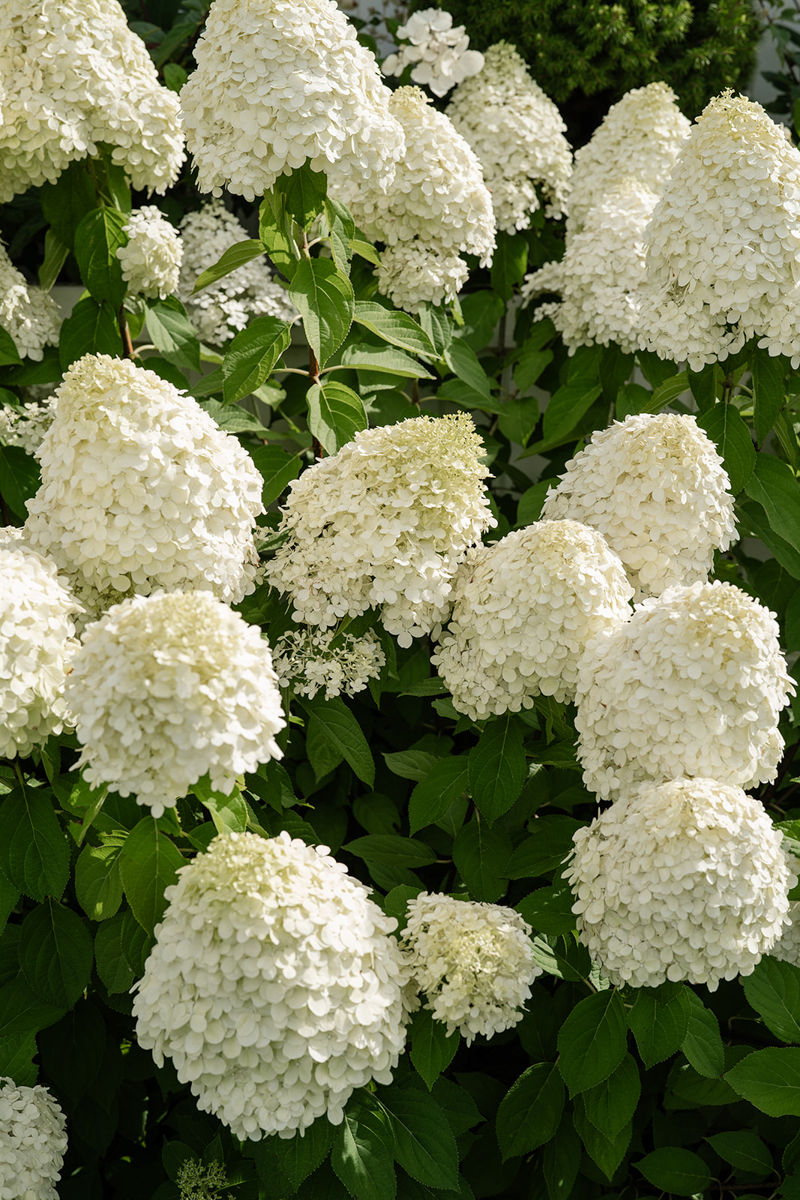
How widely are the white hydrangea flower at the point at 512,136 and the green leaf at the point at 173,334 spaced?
0.90 metres

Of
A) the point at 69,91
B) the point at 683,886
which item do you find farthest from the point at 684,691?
the point at 69,91

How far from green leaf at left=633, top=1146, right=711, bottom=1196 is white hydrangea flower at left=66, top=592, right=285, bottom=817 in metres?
1.10

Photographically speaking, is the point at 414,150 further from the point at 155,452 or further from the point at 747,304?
the point at 155,452

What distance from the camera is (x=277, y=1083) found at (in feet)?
4.03

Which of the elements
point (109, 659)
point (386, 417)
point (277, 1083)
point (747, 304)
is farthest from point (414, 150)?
point (277, 1083)

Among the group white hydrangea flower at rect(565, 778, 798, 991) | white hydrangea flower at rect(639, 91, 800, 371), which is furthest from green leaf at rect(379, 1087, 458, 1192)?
white hydrangea flower at rect(639, 91, 800, 371)

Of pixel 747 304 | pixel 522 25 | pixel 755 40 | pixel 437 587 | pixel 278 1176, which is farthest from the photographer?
pixel 755 40

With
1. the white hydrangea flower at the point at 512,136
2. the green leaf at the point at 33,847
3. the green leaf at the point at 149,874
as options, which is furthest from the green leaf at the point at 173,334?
the green leaf at the point at 149,874

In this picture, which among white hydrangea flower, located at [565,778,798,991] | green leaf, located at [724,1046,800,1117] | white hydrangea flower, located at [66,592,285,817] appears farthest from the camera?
green leaf, located at [724,1046,800,1117]

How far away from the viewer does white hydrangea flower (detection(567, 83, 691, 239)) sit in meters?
2.70

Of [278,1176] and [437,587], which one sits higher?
[437,587]

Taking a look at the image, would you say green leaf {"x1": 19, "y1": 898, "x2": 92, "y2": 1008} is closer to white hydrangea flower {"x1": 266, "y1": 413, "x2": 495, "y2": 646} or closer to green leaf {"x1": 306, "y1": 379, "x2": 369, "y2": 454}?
white hydrangea flower {"x1": 266, "y1": 413, "x2": 495, "y2": 646}

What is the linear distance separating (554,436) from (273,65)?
44.9 inches

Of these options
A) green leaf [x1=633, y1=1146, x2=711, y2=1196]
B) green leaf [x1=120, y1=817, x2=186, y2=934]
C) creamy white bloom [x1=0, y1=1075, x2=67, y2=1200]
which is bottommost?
creamy white bloom [x1=0, y1=1075, x2=67, y2=1200]
